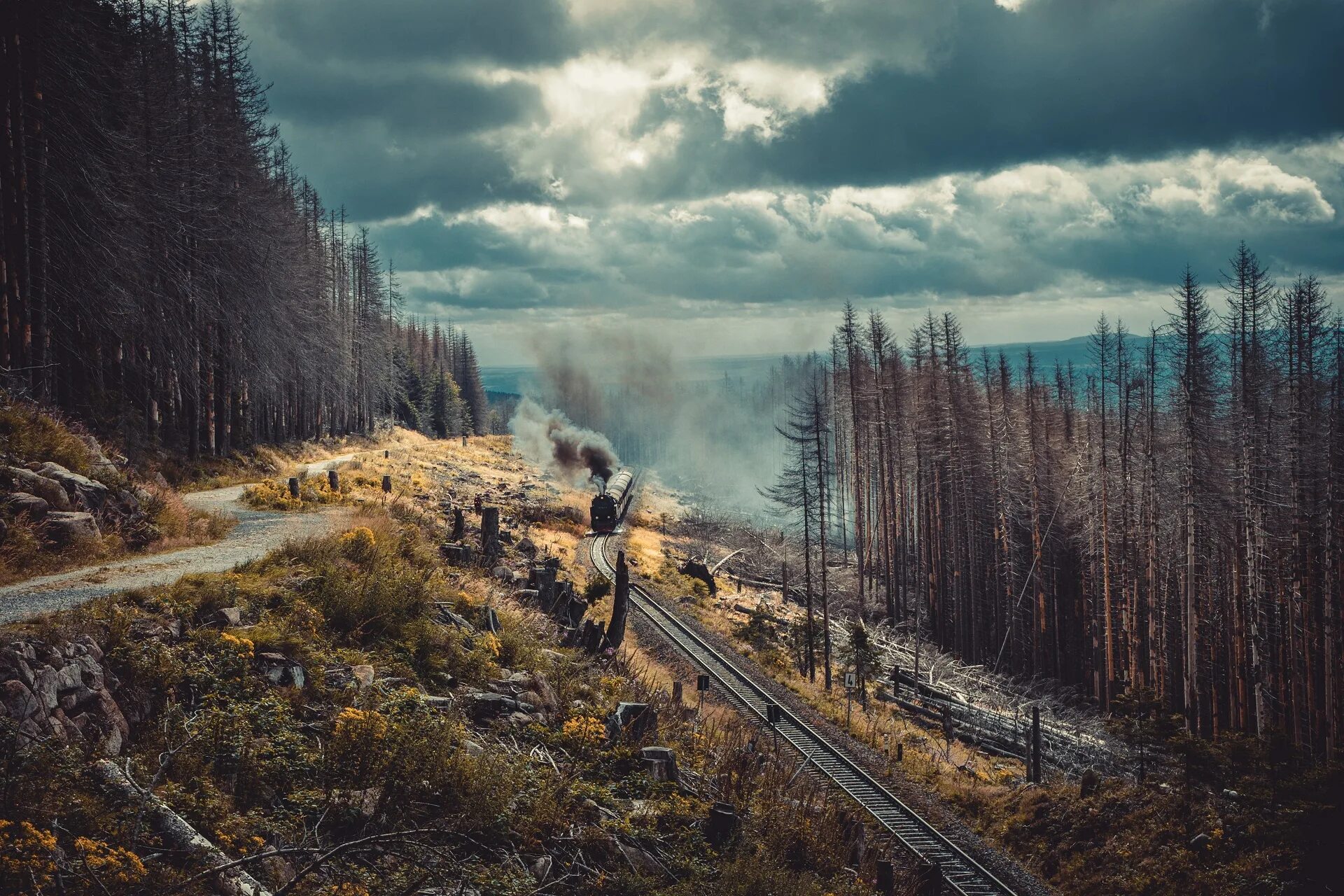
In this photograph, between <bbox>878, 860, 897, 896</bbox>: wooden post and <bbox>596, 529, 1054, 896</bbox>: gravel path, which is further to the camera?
<bbox>596, 529, 1054, 896</bbox>: gravel path

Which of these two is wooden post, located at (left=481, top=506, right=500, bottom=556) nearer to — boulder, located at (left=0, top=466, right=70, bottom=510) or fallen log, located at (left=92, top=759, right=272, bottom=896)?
boulder, located at (left=0, top=466, right=70, bottom=510)

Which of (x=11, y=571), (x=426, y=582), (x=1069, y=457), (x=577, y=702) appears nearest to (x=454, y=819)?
(x=577, y=702)

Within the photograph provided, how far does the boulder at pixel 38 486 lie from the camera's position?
1208 cm

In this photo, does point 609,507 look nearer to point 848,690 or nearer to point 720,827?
point 848,690

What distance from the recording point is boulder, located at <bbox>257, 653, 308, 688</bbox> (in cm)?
849

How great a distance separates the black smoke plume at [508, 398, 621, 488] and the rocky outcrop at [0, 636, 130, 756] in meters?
48.2

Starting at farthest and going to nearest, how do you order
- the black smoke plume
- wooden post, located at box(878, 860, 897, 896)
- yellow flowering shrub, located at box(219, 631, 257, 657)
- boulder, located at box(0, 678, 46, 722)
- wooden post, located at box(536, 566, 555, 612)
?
1. the black smoke plume
2. wooden post, located at box(536, 566, 555, 612)
3. wooden post, located at box(878, 860, 897, 896)
4. yellow flowering shrub, located at box(219, 631, 257, 657)
5. boulder, located at box(0, 678, 46, 722)

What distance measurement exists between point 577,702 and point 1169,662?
109ft

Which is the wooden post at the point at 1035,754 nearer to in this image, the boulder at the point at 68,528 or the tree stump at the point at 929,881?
the tree stump at the point at 929,881

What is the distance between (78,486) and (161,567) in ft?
9.62

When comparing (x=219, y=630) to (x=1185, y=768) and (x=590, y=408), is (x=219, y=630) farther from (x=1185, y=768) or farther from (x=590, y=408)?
(x=590, y=408)

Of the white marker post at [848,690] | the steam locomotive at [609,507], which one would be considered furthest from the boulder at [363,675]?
the steam locomotive at [609,507]

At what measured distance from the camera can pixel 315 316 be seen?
156ft

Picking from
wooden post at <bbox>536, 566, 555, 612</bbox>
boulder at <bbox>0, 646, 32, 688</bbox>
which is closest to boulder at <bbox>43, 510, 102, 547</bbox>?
boulder at <bbox>0, 646, 32, 688</bbox>
